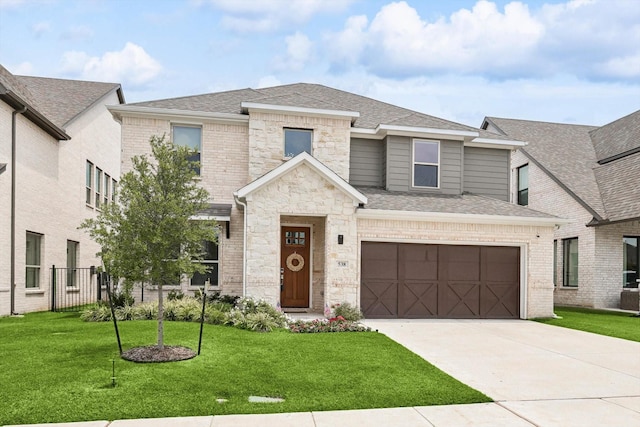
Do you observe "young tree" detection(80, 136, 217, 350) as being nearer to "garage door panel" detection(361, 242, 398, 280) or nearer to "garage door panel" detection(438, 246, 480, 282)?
"garage door panel" detection(361, 242, 398, 280)

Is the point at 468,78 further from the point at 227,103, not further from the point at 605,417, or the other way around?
the point at 605,417

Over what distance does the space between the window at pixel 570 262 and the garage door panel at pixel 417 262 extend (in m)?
8.72

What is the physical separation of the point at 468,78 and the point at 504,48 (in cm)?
363

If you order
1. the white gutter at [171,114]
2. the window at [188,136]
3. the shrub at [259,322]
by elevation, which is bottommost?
the shrub at [259,322]

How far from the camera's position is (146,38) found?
14.7 meters

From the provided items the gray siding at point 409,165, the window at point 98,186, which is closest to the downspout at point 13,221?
the window at point 98,186

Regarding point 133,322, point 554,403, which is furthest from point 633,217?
point 133,322

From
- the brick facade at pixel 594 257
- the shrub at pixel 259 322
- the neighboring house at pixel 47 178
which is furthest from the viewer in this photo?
the brick facade at pixel 594 257

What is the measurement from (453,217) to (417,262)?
1.78 metres

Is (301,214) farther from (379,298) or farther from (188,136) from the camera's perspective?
(188,136)

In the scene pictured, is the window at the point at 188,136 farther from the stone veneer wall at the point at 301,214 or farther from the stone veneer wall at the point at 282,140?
the stone veneer wall at the point at 301,214

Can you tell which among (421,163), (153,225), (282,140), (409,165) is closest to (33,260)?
(282,140)

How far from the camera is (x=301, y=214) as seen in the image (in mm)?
14102

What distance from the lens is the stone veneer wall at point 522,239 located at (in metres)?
14.9
